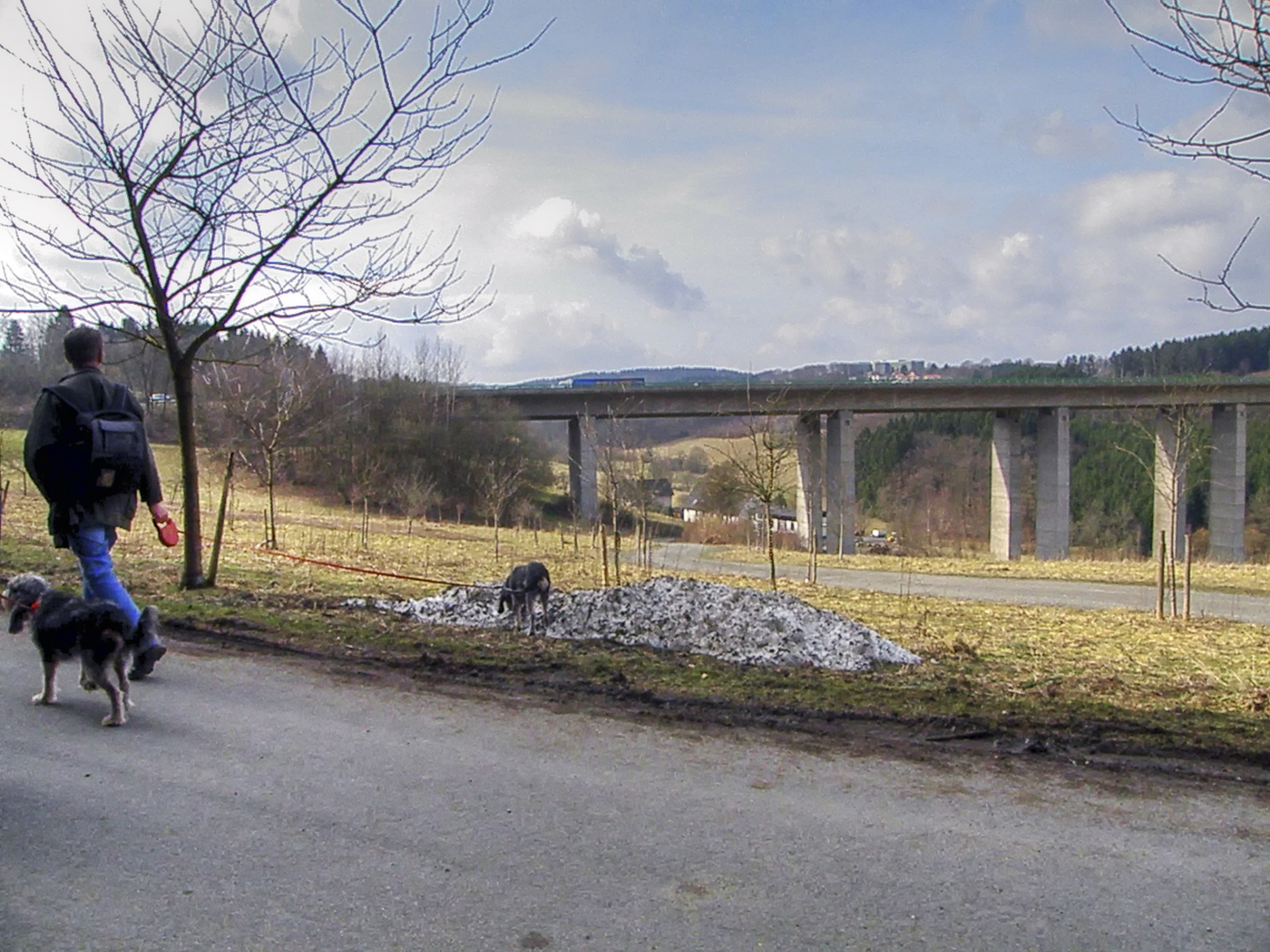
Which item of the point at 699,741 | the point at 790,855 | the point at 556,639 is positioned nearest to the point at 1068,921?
the point at 790,855

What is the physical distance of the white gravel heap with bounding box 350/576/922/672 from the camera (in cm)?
814

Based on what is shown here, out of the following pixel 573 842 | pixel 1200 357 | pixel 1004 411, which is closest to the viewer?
pixel 573 842

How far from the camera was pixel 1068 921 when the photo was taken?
11.1 ft

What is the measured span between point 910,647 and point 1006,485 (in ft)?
159

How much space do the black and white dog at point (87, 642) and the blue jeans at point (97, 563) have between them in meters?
0.27

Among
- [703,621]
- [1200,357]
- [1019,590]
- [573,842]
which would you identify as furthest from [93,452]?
[1200,357]

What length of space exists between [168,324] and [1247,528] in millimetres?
65121

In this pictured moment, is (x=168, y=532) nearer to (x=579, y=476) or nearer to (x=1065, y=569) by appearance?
(x=1065, y=569)

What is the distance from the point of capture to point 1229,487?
174ft

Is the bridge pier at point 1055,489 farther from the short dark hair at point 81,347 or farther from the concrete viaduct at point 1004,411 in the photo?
the short dark hair at point 81,347

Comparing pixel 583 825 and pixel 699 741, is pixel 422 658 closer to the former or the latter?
pixel 699 741

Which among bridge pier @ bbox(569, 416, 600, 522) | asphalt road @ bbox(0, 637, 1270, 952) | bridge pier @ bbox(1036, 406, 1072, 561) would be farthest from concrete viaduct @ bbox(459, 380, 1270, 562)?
asphalt road @ bbox(0, 637, 1270, 952)

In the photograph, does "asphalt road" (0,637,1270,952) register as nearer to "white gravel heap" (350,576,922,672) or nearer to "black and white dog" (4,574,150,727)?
"black and white dog" (4,574,150,727)

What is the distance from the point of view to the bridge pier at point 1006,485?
175 ft
